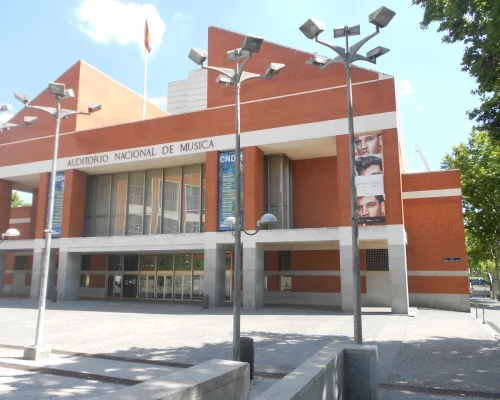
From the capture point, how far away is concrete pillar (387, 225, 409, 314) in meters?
21.8

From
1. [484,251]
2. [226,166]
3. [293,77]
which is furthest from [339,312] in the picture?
[484,251]

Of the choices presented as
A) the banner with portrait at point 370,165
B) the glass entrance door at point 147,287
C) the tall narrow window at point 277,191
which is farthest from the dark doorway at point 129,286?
the banner with portrait at point 370,165

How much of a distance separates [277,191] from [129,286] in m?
16.3

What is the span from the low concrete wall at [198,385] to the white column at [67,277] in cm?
2958

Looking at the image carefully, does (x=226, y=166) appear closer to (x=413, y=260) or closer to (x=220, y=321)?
(x=220, y=321)

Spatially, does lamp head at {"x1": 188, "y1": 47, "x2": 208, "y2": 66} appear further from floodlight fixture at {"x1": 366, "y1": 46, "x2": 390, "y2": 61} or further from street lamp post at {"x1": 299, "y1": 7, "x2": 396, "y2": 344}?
floodlight fixture at {"x1": 366, "y1": 46, "x2": 390, "y2": 61}

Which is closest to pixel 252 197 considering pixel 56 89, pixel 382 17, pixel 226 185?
pixel 226 185

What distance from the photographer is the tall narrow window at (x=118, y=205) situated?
32906 mm

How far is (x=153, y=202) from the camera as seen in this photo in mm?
32094

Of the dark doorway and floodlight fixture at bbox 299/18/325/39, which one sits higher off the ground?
floodlight fixture at bbox 299/18/325/39

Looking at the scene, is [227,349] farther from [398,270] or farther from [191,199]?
[191,199]

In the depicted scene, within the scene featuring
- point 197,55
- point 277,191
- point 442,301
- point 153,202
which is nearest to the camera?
point 197,55

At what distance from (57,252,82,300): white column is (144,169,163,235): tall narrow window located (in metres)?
6.02

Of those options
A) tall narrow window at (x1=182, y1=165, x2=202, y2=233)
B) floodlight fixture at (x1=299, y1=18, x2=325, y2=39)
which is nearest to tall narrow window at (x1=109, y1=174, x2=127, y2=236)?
tall narrow window at (x1=182, y1=165, x2=202, y2=233)
